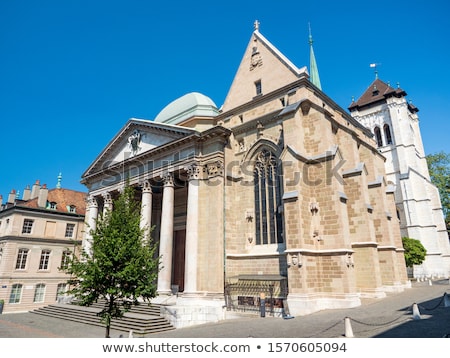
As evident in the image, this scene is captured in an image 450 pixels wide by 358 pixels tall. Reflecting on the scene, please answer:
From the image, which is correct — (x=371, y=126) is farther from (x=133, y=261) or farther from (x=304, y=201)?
(x=133, y=261)

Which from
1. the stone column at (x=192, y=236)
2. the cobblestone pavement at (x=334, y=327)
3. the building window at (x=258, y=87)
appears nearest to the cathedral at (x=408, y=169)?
the building window at (x=258, y=87)

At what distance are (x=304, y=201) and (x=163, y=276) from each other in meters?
10.3

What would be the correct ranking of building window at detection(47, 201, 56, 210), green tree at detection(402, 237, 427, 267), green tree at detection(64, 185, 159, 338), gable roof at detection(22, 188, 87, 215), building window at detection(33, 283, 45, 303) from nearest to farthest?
green tree at detection(64, 185, 159, 338), building window at detection(33, 283, 45, 303), building window at detection(47, 201, 56, 210), gable roof at detection(22, 188, 87, 215), green tree at detection(402, 237, 427, 267)

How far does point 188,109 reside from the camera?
90.7 ft

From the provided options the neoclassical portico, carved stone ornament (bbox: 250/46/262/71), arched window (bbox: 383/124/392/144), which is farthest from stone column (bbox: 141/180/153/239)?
arched window (bbox: 383/124/392/144)

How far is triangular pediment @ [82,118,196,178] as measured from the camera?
877 inches

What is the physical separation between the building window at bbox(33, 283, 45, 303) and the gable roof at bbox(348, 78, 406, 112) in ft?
181

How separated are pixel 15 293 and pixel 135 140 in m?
19.1

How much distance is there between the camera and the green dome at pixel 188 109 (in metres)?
26.9

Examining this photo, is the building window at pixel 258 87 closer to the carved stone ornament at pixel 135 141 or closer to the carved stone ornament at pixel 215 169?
the carved stone ornament at pixel 215 169

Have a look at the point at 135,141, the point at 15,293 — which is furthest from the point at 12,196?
the point at 135,141

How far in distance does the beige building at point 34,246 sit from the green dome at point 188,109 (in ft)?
49.1

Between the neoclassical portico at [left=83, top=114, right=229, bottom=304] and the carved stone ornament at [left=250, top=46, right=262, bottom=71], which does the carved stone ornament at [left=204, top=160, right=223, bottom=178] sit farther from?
the carved stone ornament at [left=250, top=46, right=262, bottom=71]

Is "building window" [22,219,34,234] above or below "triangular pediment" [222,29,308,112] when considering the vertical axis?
below
